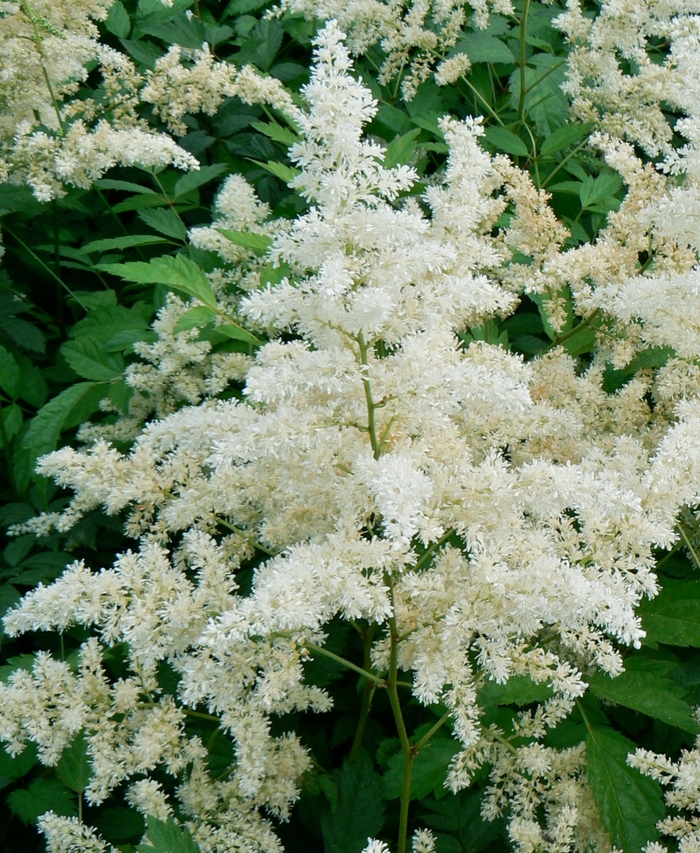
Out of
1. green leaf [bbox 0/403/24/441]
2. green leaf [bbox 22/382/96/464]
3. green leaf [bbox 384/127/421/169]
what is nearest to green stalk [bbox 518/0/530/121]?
green leaf [bbox 384/127/421/169]

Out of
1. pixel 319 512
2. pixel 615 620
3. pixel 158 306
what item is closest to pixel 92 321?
pixel 158 306

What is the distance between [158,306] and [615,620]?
196 centimetres

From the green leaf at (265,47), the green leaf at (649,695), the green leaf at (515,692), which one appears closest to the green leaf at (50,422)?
the green leaf at (515,692)

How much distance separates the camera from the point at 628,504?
1777mm

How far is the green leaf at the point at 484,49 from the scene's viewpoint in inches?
136

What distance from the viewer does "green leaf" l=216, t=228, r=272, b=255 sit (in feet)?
8.39

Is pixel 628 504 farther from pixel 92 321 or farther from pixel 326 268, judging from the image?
pixel 92 321

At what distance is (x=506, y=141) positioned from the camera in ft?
10.7

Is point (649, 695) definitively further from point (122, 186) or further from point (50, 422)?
point (122, 186)

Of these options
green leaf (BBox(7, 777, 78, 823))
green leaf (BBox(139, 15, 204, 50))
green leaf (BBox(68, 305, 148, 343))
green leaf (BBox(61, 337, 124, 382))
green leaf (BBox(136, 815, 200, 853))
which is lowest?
green leaf (BBox(7, 777, 78, 823))

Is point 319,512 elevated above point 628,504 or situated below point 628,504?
below

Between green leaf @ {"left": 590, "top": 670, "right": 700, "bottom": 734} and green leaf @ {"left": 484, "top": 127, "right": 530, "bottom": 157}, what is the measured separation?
6.34 ft

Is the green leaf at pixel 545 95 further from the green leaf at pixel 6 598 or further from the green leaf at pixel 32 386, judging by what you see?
the green leaf at pixel 6 598

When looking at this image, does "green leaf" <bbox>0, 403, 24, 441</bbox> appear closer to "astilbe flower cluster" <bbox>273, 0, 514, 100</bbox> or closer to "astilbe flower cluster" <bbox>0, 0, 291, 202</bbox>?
"astilbe flower cluster" <bbox>0, 0, 291, 202</bbox>
